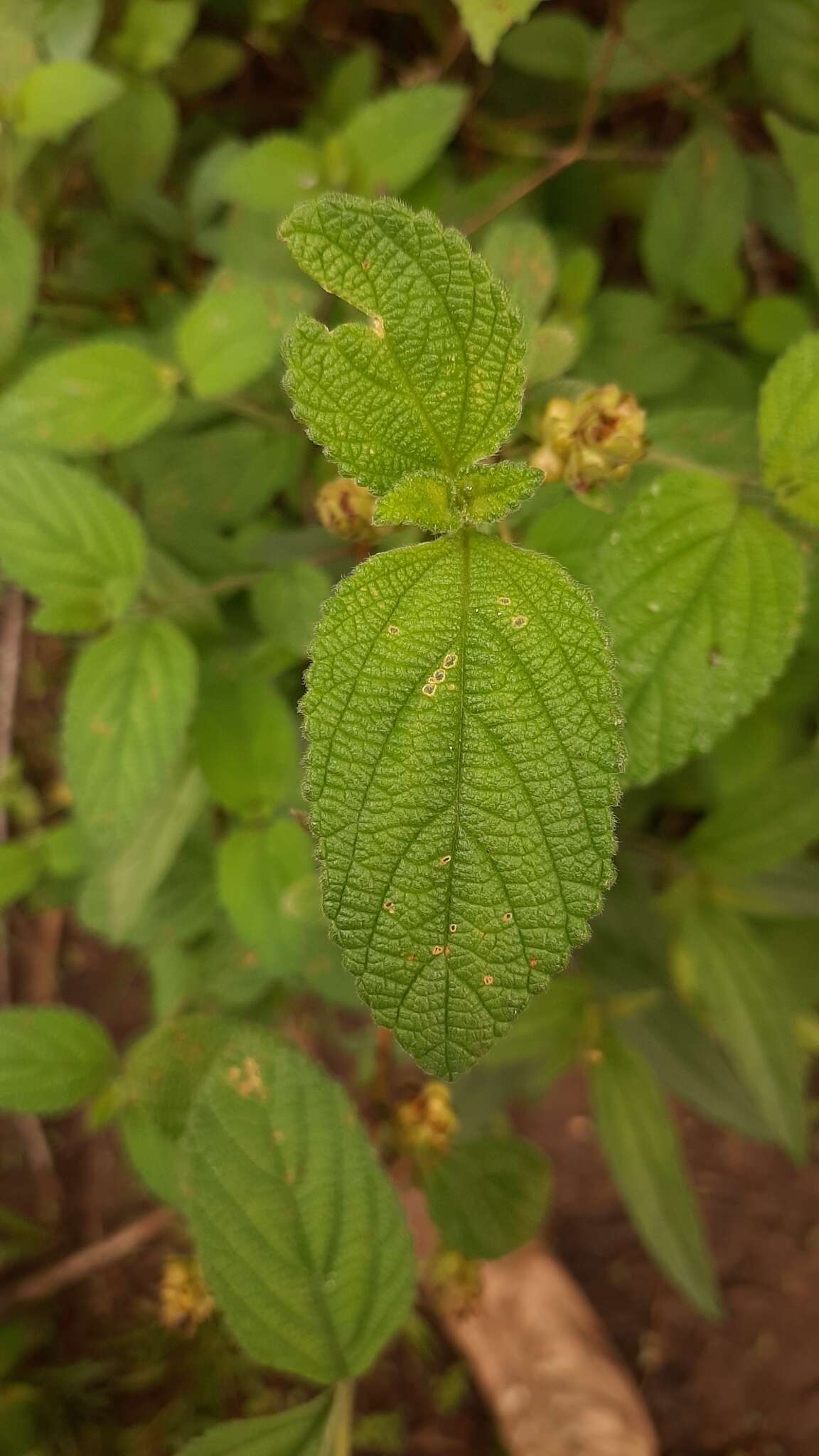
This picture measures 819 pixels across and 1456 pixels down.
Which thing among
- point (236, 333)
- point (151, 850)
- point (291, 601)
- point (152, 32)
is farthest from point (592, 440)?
point (152, 32)

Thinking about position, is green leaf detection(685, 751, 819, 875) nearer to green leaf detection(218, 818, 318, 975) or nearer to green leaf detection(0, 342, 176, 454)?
green leaf detection(218, 818, 318, 975)

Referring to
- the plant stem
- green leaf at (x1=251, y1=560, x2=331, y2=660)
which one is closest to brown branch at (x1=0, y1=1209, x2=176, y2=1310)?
the plant stem

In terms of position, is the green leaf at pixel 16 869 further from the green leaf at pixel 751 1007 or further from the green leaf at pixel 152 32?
the green leaf at pixel 152 32

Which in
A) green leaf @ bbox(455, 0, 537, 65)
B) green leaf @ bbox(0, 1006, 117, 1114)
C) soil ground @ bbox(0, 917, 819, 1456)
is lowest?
soil ground @ bbox(0, 917, 819, 1456)

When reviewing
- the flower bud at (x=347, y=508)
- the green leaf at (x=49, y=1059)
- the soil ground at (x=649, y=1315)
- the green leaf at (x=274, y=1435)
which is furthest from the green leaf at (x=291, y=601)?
the soil ground at (x=649, y=1315)

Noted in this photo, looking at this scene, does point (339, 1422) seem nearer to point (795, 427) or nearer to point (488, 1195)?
point (488, 1195)
